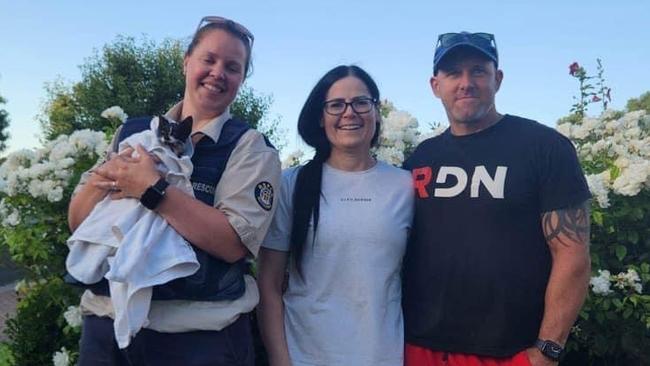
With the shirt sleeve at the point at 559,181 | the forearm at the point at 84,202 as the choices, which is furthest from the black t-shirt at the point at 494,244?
the forearm at the point at 84,202

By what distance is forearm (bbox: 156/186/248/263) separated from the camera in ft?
5.73

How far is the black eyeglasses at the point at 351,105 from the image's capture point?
2377mm

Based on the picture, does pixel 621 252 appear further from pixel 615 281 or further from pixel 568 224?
pixel 568 224

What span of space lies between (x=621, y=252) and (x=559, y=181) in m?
1.27

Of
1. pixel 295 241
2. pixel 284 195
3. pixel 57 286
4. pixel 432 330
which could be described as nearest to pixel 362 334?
pixel 432 330

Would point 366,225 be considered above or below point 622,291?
above

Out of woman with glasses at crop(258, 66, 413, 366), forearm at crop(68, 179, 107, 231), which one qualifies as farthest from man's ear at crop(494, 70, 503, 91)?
forearm at crop(68, 179, 107, 231)

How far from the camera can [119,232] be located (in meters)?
1.69

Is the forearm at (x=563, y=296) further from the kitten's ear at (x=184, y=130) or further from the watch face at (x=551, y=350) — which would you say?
the kitten's ear at (x=184, y=130)

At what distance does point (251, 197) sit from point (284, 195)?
46cm

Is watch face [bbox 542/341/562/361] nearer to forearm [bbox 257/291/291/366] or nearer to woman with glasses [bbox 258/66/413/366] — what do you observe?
woman with glasses [bbox 258/66/413/366]

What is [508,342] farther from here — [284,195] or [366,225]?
[284,195]

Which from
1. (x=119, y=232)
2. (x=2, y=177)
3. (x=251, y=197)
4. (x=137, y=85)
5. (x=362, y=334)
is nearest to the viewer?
(x=119, y=232)

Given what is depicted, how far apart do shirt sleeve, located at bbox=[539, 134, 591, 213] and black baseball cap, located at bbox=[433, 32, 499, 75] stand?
52 centimetres
